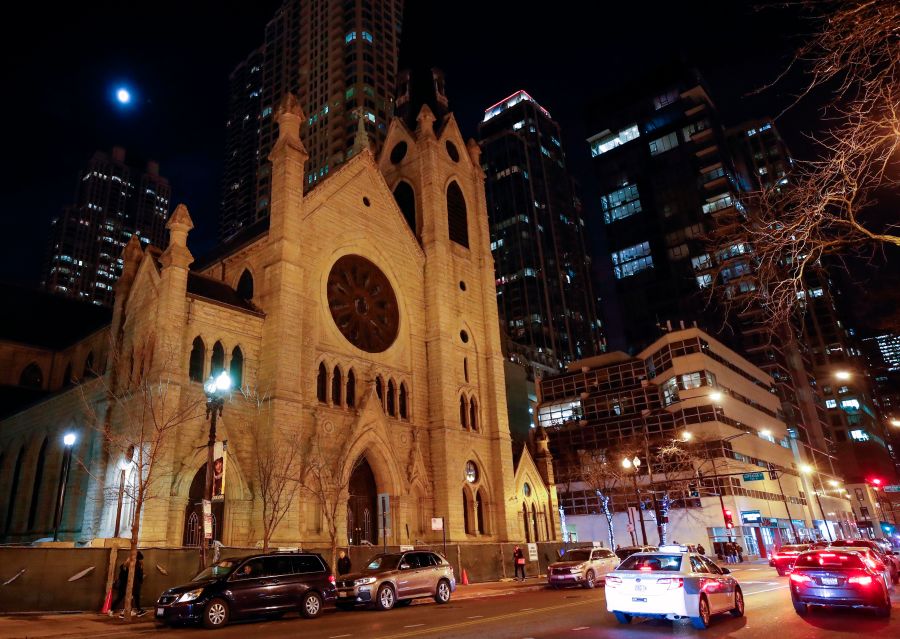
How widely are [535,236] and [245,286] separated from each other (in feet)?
386

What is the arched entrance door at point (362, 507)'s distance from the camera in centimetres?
3419

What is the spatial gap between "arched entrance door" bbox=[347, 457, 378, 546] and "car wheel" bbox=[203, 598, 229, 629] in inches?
711

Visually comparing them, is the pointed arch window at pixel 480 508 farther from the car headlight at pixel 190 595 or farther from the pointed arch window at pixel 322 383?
the car headlight at pixel 190 595

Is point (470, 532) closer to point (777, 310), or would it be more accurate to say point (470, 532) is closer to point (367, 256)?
point (367, 256)

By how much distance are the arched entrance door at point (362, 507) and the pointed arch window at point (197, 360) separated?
985 cm

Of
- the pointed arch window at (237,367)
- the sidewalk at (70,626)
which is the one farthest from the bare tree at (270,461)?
the sidewalk at (70,626)

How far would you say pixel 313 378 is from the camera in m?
32.8

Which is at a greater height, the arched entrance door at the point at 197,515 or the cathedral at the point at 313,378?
the cathedral at the point at 313,378

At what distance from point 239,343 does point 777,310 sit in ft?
84.4

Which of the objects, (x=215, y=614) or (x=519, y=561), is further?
(x=519, y=561)

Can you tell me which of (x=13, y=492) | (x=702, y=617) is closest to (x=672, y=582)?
(x=702, y=617)

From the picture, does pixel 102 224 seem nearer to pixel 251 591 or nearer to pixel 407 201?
pixel 407 201

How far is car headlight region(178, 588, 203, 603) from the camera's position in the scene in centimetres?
1548

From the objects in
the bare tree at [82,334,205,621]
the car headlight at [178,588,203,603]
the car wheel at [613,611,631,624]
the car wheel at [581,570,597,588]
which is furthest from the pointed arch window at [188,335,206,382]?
the car wheel at [613,611,631,624]
